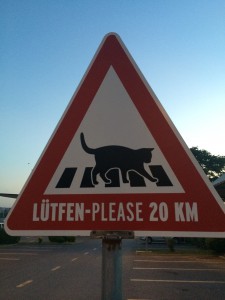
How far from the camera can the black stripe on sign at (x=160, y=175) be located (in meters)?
1.42

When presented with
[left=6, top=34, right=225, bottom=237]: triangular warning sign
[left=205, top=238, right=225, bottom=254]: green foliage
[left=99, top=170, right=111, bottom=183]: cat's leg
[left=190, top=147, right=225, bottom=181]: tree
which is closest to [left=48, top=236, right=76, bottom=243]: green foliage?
[left=205, top=238, right=225, bottom=254]: green foliage

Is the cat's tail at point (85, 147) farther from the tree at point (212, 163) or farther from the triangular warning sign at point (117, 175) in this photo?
the tree at point (212, 163)

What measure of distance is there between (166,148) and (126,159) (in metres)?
0.20

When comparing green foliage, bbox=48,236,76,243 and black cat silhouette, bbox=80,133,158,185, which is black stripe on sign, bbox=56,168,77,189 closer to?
black cat silhouette, bbox=80,133,158,185

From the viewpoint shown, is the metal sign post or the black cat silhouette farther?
the black cat silhouette

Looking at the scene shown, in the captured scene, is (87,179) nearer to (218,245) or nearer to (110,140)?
(110,140)

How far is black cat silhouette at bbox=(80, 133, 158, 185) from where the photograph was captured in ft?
4.67

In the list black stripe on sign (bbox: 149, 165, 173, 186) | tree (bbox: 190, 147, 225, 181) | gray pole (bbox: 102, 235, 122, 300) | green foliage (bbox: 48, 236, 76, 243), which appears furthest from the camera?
tree (bbox: 190, 147, 225, 181)

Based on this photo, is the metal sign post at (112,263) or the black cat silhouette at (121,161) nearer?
the metal sign post at (112,263)

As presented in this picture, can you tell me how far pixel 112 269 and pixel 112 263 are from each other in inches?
1.0

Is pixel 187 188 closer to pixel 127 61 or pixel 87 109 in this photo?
pixel 87 109

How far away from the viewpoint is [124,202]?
1397mm

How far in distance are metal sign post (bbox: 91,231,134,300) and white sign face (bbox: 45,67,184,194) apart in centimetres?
20

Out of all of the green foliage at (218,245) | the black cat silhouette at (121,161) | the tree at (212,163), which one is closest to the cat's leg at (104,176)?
the black cat silhouette at (121,161)
